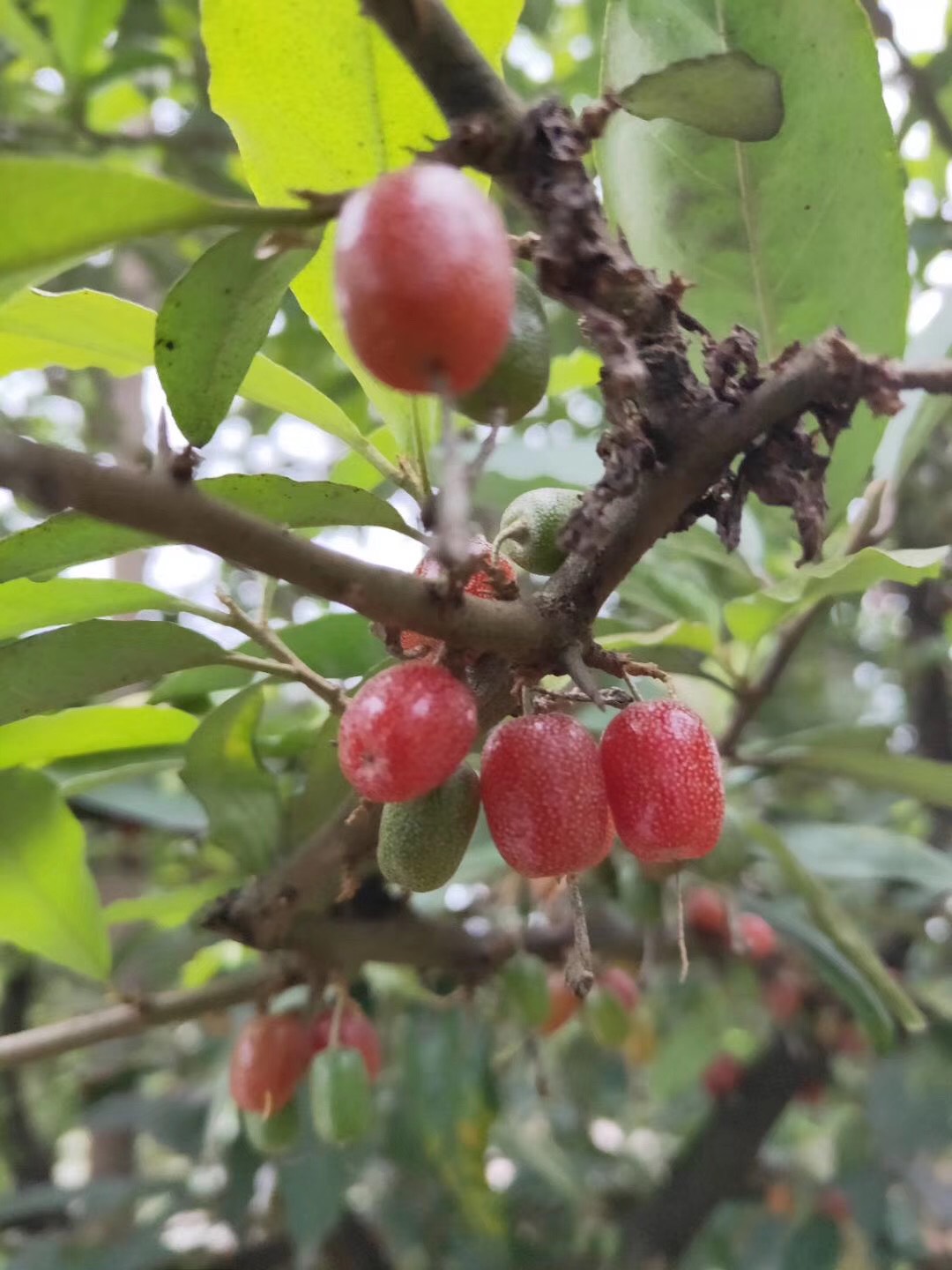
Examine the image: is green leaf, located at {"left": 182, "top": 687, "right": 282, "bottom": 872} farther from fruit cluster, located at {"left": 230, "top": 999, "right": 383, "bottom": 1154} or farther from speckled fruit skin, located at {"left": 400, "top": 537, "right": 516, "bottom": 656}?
speckled fruit skin, located at {"left": 400, "top": 537, "right": 516, "bottom": 656}

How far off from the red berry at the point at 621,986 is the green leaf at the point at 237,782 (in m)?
0.84

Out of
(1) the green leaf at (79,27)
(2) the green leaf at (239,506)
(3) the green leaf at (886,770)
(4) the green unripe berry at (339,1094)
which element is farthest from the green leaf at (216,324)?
(1) the green leaf at (79,27)

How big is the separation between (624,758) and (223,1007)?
2.52ft

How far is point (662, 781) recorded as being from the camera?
570 mm

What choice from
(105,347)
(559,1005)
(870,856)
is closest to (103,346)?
(105,347)

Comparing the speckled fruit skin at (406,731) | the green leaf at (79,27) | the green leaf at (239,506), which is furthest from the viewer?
the green leaf at (79,27)

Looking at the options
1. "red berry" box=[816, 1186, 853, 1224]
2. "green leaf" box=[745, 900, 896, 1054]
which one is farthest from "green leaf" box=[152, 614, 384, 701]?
"red berry" box=[816, 1186, 853, 1224]

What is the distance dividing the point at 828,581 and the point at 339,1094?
0.64 meters

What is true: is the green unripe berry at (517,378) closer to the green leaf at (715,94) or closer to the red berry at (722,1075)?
the green leaf at (715,94)

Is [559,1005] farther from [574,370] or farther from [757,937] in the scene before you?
[574,370]

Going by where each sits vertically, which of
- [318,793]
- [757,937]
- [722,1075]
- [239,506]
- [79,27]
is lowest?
[722,1075]

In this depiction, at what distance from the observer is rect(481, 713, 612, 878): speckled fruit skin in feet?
1.82

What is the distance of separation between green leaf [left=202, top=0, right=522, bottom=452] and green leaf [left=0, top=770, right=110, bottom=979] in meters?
0.53

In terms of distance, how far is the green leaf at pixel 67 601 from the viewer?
0.70 m
